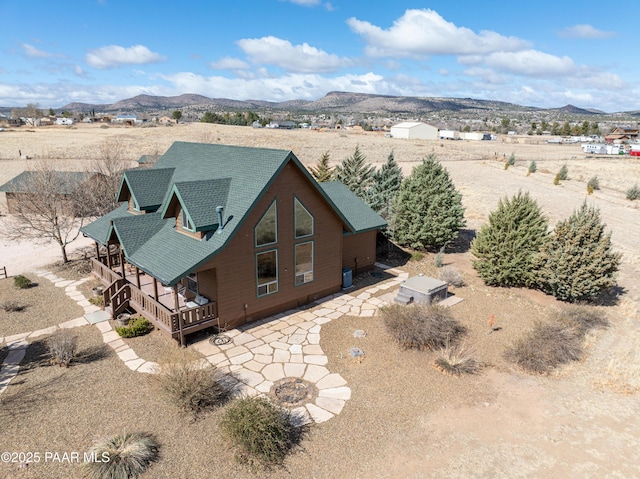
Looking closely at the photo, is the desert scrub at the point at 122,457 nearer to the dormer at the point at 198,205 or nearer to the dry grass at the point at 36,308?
the dormer at the point at 198,205

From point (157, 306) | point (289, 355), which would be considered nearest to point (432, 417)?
point (289, 355)

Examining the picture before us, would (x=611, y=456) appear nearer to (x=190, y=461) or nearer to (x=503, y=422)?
(x=503, y=422)

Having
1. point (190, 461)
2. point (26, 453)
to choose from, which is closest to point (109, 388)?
point (26, 453)

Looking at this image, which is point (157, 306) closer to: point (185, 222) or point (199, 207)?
point (185, 222)

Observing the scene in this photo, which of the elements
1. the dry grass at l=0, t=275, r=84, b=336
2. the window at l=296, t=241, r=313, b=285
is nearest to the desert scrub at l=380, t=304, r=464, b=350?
the window at l=296, t=241, r=313, b=285

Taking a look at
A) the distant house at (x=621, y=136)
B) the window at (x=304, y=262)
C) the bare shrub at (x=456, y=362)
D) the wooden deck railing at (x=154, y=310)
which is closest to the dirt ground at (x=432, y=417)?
the bare shrub at (x=456, y=362)

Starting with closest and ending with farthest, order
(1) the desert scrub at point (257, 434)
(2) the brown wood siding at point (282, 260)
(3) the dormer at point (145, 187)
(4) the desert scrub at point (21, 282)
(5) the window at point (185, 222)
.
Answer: (1) the desert scrub at point (257, 434)
(2) the brown wood siding at point (282, 260)
(5) the window at point (185, 222)
(3) the dormer at point (145, 187)
(4) the desert scrub at point (21, 282)
